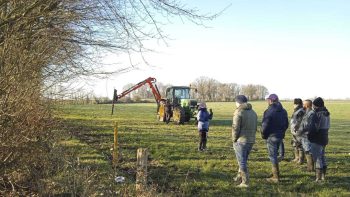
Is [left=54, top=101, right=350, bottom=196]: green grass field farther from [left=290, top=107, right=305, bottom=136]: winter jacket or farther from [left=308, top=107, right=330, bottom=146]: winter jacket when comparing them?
[left=290, top=107, right=305, bottom=136]: winter jacket

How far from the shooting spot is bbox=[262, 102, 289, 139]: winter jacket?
974 cm

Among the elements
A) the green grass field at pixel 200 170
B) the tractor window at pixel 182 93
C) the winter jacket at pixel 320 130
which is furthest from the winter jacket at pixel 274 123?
the tractor window at pixel 182 93

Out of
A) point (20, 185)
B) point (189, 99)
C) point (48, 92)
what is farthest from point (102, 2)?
point (189, 99)

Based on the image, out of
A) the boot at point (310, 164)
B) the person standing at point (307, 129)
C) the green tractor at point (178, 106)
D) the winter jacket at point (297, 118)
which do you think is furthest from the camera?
the green tractor at point (178, 106)

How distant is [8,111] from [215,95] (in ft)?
308

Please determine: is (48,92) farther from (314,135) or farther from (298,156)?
(298,156)

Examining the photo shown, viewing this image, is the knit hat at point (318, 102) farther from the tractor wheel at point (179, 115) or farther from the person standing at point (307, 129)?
the tractor wheel at point (179, 115)

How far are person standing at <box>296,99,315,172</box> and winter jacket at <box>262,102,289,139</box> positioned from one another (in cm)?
53

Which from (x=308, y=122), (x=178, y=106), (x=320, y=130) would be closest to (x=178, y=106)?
(x=178, y=106)

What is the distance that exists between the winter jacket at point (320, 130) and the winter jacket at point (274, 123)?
24.6 inches

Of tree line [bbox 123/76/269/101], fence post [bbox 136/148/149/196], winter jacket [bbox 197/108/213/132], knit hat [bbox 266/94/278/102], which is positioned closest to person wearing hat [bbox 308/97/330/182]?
knit hat [bbox 266/94/278/102]

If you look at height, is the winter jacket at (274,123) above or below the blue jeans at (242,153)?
above

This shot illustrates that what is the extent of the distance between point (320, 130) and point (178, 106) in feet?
59.1

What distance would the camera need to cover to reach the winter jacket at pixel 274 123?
32.0 feet
